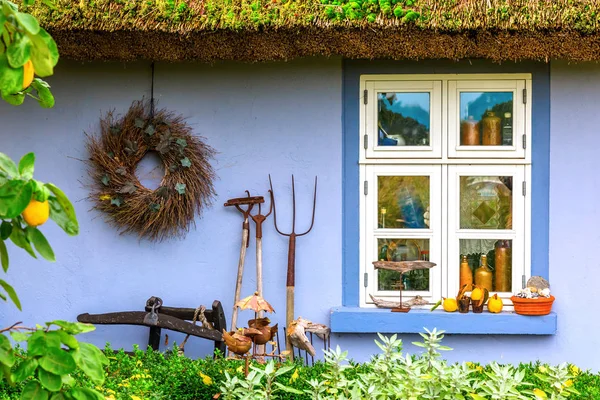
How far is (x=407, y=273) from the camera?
4.30 meters

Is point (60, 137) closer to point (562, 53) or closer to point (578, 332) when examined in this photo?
point (562, 53)

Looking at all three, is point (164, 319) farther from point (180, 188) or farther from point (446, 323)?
point (446, 323)

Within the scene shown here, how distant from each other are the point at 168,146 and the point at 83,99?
0.67m

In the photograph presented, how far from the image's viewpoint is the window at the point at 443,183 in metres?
4.23

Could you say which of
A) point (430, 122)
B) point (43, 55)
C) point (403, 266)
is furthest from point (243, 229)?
point (43, 55)

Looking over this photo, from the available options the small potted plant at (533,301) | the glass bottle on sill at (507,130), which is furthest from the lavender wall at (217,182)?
the glass bottle on sill at (507,130)

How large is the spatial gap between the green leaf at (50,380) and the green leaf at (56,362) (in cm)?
1

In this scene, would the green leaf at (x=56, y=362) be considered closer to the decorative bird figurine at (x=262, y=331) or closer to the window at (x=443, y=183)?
the decorative bird figurine at (x=262, y=331)

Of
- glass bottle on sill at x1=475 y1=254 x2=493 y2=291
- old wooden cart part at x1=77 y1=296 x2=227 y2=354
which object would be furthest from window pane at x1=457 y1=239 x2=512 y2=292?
old wooden cart part at x1=77 y1=296 x2=227 y2=354

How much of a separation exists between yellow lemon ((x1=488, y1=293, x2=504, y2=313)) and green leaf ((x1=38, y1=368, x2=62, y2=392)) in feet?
11.2

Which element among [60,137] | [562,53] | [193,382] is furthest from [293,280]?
[562,53]

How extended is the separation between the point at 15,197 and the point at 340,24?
282 centimetres

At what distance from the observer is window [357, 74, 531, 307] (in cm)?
423

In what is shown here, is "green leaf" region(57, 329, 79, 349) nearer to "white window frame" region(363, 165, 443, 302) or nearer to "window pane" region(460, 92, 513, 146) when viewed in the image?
"white window frame" region(363, 165, 443, 302)
